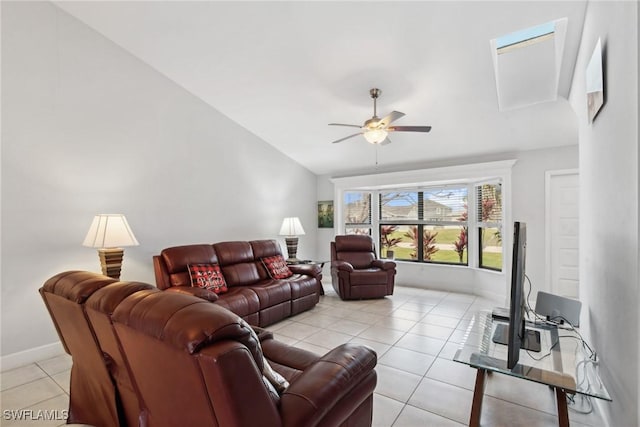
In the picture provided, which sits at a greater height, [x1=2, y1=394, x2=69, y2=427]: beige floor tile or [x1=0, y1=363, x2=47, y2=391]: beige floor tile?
[x1=2, y1=394, x2=69, y2=427]: beige floor tile

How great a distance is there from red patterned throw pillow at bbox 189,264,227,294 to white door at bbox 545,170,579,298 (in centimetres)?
456

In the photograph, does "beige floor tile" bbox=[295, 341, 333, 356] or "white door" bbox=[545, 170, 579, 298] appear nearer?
"beige floor tile" bbox=[295, 341, 333, 356]

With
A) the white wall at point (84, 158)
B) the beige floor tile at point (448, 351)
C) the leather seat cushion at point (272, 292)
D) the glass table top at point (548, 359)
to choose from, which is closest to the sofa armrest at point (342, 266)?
the leather seat cushion at point (272, 292)

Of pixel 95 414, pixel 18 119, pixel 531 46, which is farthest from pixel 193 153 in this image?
pixel 531 46

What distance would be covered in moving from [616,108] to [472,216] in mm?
4055

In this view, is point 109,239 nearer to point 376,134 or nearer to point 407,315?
point 376,134

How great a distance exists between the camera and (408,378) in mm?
2443

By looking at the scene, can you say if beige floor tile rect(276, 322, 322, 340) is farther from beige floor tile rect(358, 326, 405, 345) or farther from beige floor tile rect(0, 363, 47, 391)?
beige floor tile rect(0, 363, 47, 391)

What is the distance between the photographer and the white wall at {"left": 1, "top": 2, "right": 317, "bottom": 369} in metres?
2.76

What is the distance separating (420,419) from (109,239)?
3.12m

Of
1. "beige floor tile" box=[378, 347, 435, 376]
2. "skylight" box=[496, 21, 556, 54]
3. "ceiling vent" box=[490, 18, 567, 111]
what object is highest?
"skylight" box=[496, 21, 556, 54]

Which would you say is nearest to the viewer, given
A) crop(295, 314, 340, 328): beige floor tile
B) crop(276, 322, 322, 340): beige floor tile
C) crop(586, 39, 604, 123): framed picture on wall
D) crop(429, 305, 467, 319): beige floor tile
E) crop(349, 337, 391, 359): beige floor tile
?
crop(586, 39, 604, 123): framed picture on wall

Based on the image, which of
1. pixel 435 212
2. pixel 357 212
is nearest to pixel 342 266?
pixel 357 212

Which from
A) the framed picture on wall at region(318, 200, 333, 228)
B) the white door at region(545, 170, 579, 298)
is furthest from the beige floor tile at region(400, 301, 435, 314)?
the framed picture on wall at region(318, 200, 333, 228)
